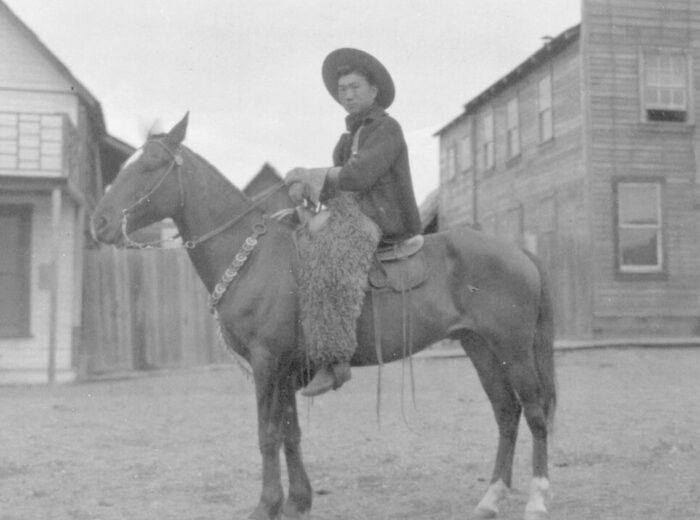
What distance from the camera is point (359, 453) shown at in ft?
27.0

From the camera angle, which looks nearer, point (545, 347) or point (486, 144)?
point (545, 347)

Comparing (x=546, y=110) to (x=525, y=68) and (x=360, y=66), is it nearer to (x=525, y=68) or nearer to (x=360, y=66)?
(x=525, y=68)

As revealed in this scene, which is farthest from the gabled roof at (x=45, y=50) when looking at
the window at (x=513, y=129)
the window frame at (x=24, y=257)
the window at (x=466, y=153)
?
the window at (x=466, y=153)

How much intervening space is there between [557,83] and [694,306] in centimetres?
567

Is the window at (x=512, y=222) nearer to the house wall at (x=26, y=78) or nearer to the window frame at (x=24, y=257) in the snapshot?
the house wall at (x=26, y=78)

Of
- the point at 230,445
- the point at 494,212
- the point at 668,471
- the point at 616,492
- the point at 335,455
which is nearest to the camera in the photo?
the point at 616,492

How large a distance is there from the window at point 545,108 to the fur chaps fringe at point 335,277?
55.6 feet

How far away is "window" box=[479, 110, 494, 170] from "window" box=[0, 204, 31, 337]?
13.0m

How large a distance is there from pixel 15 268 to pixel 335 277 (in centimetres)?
1364

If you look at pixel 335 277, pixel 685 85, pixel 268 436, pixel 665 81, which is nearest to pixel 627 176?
pixel 665 81

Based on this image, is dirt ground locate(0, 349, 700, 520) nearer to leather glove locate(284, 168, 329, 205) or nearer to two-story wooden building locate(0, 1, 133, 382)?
leather glove locate(284, 168, 329, 205)

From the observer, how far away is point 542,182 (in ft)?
74.6

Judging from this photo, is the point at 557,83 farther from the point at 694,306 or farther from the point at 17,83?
the point at 17,83

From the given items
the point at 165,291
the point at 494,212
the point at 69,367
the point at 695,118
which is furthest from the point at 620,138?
the point at 69,367
